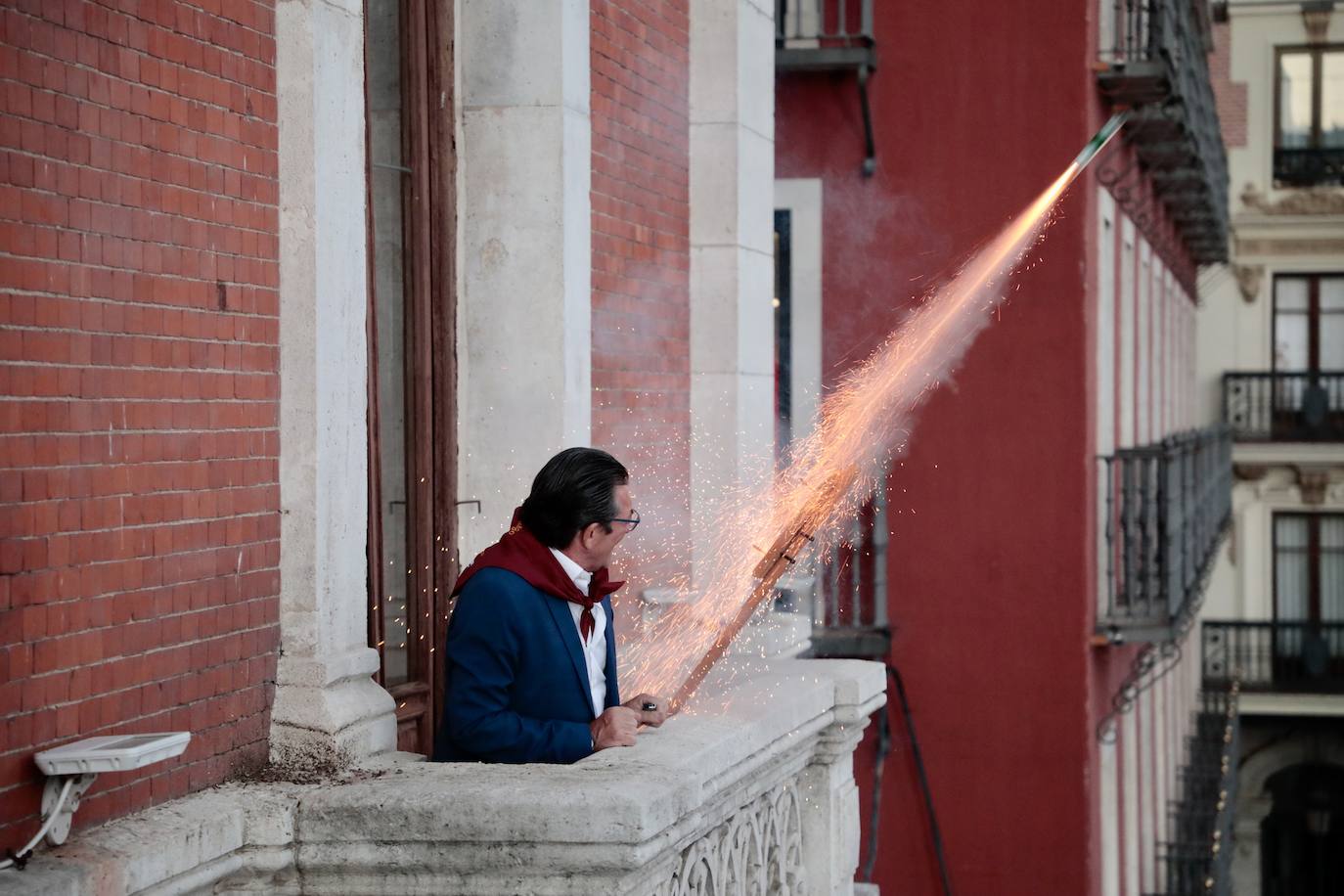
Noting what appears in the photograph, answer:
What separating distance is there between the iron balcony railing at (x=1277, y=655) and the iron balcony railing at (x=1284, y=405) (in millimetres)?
2820

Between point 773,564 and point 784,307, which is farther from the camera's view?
point 784,307

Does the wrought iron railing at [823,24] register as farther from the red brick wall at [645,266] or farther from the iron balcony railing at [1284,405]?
the iron balcony railing at [1284,405]

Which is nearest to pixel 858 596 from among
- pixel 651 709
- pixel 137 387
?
pixel 651 709

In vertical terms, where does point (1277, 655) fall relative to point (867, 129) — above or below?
below

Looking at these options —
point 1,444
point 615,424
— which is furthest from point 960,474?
point 1,444

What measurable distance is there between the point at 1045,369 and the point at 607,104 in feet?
20.3

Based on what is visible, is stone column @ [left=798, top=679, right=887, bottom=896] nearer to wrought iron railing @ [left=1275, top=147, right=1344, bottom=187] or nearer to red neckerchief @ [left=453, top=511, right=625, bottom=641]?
red neckerchief @ [left=453, top=511, right=625, bottom=641]

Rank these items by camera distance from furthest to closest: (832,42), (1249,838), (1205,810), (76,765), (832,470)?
(1249,838), (1205,810), (832,42), (832,470), (76,765)

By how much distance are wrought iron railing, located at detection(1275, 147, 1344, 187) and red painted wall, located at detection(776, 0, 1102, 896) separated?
55.3 ft

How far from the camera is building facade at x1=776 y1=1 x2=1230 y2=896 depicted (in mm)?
12633

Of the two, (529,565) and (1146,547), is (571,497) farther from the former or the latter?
(1146,547)

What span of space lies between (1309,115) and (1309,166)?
85cm

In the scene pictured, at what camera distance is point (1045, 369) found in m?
12.7

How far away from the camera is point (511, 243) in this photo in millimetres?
6441
